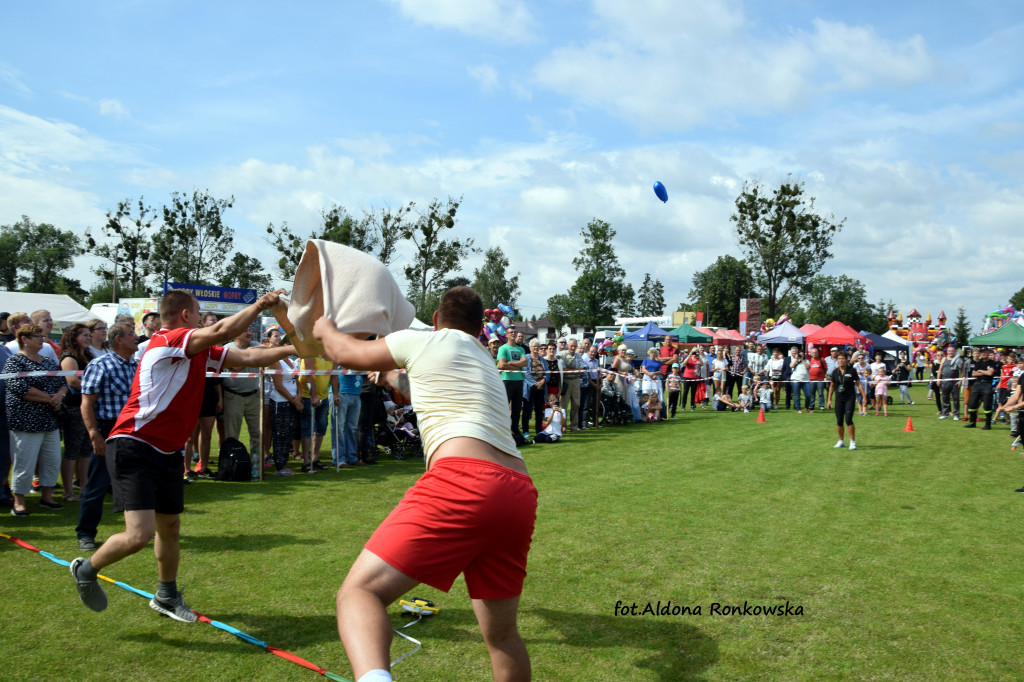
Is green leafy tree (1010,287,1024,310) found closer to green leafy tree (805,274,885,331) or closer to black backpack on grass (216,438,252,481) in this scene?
green leafy tree (805,274,885,331)

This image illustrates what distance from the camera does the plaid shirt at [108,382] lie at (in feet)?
21.0

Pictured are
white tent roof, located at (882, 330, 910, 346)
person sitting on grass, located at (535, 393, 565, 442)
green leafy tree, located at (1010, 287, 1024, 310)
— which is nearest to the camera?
person sitting on grass, located at (535, 393, 565, 442)

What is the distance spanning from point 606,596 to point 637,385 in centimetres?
1427

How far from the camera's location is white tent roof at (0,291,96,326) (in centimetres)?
2594

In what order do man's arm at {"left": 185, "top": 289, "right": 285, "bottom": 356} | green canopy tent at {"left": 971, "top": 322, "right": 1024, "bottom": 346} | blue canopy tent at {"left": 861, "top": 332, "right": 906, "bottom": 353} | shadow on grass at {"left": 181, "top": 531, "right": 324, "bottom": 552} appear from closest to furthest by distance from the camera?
man's arm at {"left": 185, "top": 289, "right": 285, "bottom": 356}, shadow on grass at {"left": 181, "top": 531, "right": 324, "bottom": 552}, green canopy tent at {"left": 971, "top": 322, "right": 1024, "bottom": 346}, blue canopy tent at {"left": 861, "top": 332, "right": 906, "bottom": 353}

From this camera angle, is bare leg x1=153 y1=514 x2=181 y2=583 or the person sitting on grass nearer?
bare leg x1=153 y1=514 x2=181 y2=583

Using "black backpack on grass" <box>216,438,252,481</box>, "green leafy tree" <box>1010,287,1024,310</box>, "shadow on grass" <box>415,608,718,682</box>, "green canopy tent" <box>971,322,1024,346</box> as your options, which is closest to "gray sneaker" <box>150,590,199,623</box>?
"shadow on grass" <box>415,608,718,682</box>

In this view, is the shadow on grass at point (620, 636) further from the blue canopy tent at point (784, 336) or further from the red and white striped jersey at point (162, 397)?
the blue canopy tent at point (784, 336)

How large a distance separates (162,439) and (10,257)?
302ft

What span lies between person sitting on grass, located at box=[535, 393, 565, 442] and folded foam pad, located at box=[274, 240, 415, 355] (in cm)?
1165

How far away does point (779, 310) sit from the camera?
6481 cm

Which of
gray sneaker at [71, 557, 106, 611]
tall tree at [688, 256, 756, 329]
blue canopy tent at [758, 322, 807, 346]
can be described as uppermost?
tall tree at [688, 256, 756, 329]

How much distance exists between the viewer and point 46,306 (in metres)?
27.5

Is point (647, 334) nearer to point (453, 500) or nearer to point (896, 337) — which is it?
point (896, 337)
